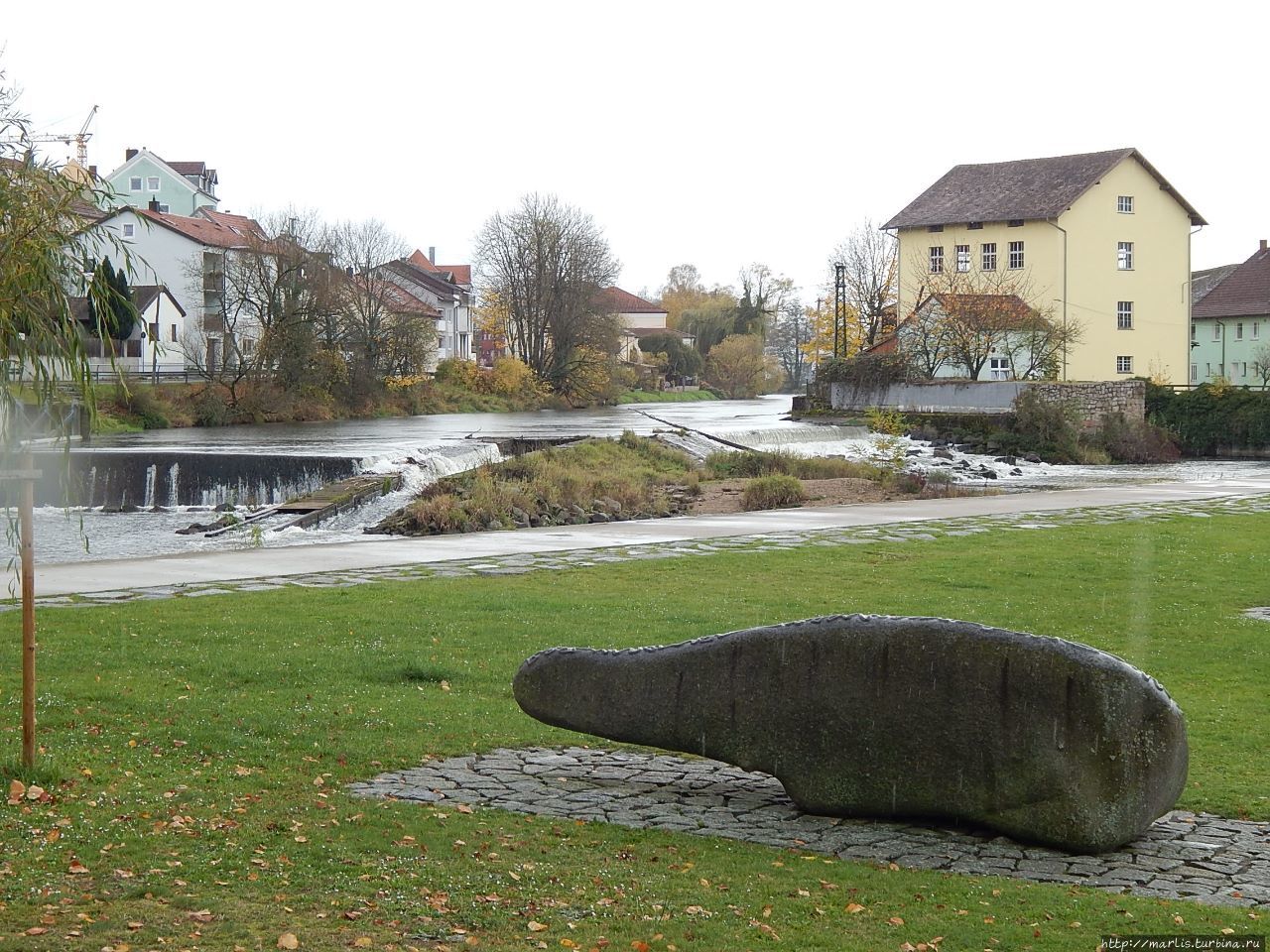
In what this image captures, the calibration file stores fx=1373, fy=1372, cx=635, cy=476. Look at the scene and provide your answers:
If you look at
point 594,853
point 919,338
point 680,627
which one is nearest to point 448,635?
point 680,627

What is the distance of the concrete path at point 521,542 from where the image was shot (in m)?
15.8

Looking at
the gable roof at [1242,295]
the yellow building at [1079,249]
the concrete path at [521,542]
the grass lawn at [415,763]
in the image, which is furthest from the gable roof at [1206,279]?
the grass lawn at [415,763]

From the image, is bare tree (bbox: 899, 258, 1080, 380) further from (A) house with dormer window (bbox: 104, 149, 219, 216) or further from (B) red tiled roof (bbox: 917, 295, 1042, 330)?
(A) house with dormer window (bbox: 104, 149, 219, 216)

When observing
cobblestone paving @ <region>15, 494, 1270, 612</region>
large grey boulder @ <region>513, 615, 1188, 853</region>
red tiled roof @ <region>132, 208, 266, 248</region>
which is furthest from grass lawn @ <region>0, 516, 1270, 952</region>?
red tiled roof @ <region>132, 208, 266, 248</region>

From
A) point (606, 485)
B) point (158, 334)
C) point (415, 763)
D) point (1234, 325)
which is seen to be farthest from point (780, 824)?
point (1234, 325)

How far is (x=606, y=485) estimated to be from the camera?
29844 millimetres

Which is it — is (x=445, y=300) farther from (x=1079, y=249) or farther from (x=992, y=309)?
(x=992, y=309)

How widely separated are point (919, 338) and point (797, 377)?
94.9 meters

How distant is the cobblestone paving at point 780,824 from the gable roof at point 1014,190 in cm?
5811

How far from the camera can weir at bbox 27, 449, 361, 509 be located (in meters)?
31.1

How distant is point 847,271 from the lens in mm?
82000

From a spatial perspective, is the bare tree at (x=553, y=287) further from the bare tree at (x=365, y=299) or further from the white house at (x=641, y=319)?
the white house at (x=641, y=319)

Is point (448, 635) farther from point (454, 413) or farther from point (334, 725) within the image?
point (454, 413)

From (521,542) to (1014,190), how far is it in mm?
51222
